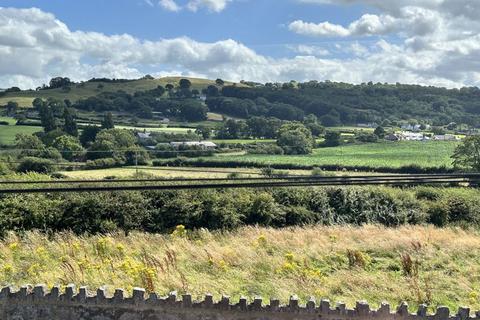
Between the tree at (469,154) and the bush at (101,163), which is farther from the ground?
the tree at (469,154)

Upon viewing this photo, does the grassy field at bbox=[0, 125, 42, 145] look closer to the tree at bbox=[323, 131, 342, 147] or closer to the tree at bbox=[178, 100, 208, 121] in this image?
the tree at bbox=[178, 100, 208, 121]

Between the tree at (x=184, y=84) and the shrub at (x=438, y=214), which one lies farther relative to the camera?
the tree at (x=184, y=84)

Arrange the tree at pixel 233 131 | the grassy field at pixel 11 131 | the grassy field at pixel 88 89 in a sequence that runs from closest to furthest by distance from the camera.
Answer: the grassy field at pixel 11 131 → the tree at pixel 233 131 → the grassy field at pixel 88 89

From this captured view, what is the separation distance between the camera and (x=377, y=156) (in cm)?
7288

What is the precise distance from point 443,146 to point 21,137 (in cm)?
6286

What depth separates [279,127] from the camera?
316 ft

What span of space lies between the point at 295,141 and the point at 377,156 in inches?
537

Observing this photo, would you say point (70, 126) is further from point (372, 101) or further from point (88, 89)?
point (372, 101)

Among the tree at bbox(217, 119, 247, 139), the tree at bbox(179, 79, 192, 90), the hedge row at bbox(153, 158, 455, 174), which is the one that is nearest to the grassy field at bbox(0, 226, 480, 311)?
the hedge row at bbox(153, 158, 455, 174)

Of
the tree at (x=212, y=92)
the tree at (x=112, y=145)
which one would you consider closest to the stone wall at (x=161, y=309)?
the tree at (x=112, y=145)

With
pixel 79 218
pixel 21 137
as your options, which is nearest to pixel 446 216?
pixel 79 218

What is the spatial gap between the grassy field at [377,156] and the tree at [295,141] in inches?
67.2

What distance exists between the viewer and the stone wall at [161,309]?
838cm

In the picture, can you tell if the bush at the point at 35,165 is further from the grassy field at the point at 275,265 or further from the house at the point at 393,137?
the house at the point at 393,137
